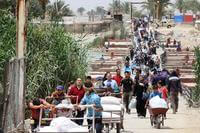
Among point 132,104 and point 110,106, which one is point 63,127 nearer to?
point 110,106

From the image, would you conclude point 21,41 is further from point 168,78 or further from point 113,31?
point 113,31

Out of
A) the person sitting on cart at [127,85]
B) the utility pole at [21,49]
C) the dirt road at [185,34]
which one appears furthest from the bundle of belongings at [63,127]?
the dirt road at [185,34]

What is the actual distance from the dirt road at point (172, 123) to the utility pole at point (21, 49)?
13.6ft

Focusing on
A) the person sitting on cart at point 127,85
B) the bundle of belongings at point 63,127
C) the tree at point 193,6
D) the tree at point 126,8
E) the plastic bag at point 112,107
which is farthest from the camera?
the tree at point 193,6

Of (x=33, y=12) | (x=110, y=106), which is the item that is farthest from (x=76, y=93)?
(x=33, y=12)

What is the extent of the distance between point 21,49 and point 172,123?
22.1ft

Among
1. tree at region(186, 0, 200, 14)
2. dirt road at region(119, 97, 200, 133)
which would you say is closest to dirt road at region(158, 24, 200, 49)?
tree at region(186, 0, 200, 14)

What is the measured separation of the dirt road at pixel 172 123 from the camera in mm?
17859

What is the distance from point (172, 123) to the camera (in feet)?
64.6

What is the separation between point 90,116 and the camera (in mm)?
13023

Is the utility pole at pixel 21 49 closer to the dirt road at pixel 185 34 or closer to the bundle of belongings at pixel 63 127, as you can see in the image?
the bundle of belongings at pixel 63 127

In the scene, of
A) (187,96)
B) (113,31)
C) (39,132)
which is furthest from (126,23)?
(39,132)

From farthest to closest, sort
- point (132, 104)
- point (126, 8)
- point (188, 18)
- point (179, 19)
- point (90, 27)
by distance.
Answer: point (126, 8) → point (188, 18) → point (179, 19) → point (90, 27) → point (132, 104)

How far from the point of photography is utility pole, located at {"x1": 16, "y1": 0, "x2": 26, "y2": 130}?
46.3 feet
